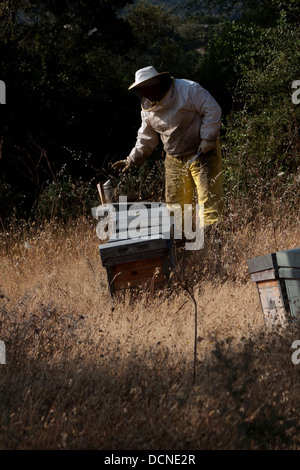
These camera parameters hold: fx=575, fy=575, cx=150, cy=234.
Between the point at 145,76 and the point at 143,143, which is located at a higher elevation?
the point at 145,76

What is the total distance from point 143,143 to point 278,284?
273 centimetres

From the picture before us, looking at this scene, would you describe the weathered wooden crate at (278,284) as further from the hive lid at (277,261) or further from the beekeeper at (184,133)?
the beekeeper at (184,133)

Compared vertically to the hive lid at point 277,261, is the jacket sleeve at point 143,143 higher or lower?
higher

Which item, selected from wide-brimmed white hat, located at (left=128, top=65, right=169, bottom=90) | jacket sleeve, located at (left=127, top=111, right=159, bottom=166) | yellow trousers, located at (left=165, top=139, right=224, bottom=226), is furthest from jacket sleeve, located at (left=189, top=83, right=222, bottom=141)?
jacket sleeve, located at (left=127, top=111, right=159, bottom=166)

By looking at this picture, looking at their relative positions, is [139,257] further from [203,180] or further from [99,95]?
[99,95]

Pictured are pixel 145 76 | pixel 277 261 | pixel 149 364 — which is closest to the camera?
pixel 149 364

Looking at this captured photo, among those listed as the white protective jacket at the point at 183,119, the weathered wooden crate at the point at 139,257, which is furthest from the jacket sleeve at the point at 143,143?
the weathered wooden crate at the point at 139,257

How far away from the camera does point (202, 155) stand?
17.8ft

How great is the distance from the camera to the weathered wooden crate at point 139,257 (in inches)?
166

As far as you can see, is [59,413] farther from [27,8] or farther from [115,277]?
[27,8]

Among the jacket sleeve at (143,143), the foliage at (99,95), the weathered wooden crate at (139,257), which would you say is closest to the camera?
the weathered wooden crate at (139,257)

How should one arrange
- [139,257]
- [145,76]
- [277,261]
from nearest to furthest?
[277,261] → [139,257] → [145,76]

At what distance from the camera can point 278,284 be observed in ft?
11.6

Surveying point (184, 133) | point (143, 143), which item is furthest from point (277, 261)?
point (143, 143)
